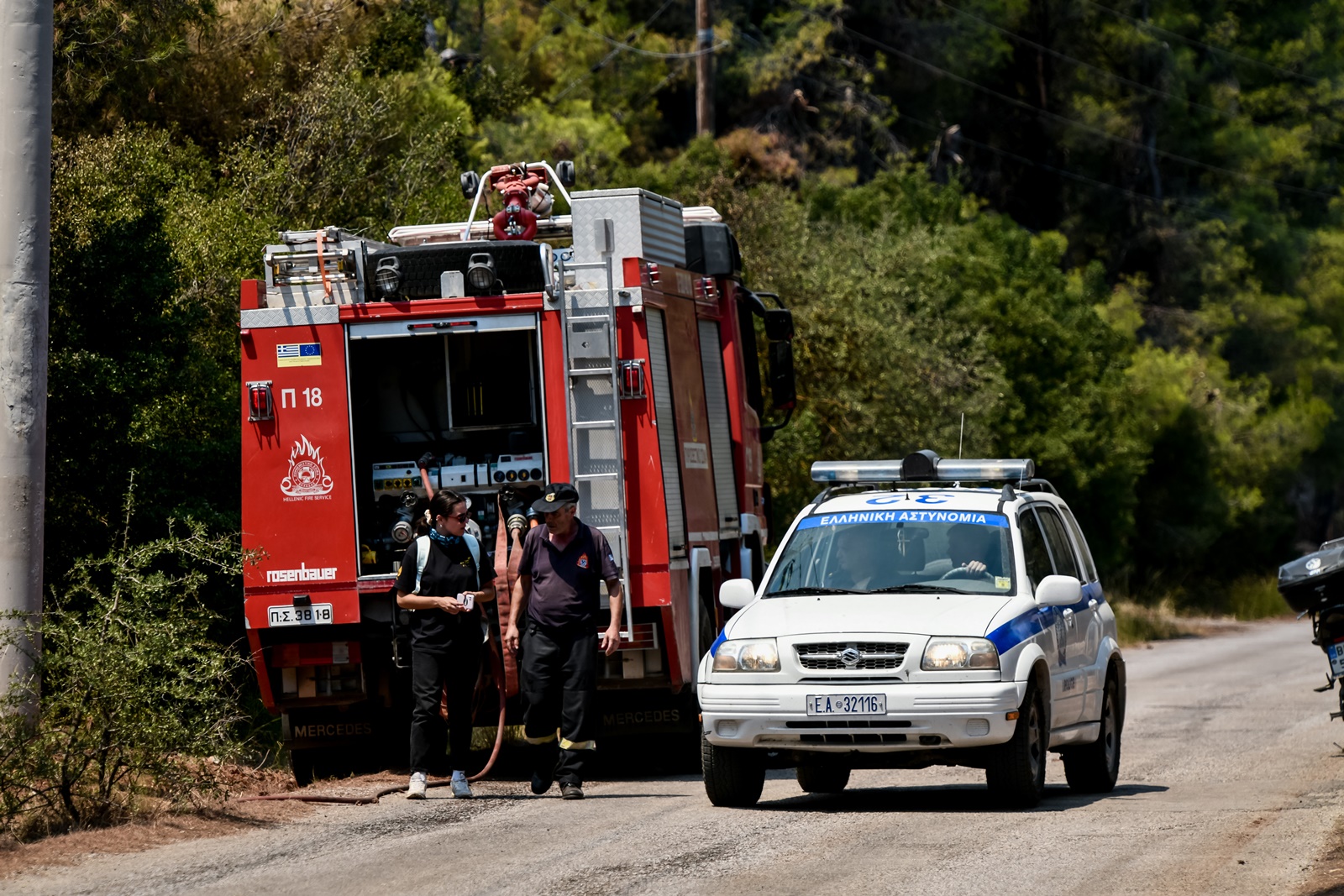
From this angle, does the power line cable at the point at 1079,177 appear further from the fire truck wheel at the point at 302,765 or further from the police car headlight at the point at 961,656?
the police car headlight at the point at 961,656

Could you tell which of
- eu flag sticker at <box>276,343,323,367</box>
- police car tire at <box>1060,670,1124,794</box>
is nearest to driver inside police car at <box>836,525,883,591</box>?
police car tire at <box>1060,670,1124,794</box>

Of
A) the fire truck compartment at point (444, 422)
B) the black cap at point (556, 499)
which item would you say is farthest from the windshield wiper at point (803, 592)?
the fire truck compartment at point (444, 422)

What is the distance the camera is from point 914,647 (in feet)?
35.1

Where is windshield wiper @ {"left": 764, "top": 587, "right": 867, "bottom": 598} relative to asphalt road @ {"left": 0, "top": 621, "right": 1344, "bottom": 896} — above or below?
above

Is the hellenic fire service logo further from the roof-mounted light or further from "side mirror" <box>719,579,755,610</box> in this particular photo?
the roof-mounted light

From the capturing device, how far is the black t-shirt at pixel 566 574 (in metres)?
11.8

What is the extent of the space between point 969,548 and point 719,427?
11.5ft

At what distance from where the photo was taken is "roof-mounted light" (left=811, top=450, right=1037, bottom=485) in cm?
1277

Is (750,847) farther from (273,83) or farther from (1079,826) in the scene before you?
(273,83)

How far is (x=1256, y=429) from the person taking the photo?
5203 centimetres

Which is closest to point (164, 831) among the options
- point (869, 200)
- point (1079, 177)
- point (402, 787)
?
point (402, 787)

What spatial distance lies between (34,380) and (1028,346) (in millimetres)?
28224

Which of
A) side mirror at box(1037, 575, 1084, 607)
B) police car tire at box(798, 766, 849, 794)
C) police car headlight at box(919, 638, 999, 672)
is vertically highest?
side mirror at box(1037, 575, 1084, 607)

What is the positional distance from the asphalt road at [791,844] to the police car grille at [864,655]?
851 millimetres
